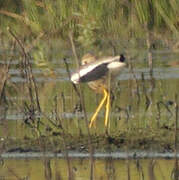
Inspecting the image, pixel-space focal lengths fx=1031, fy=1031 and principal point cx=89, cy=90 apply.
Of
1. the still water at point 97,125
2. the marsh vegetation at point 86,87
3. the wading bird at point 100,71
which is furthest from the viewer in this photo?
the wading bird at point 100,71

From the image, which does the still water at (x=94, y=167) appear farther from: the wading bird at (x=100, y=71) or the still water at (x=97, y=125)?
the wading bird at (x=100, y=71)

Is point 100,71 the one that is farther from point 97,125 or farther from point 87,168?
point 87,168

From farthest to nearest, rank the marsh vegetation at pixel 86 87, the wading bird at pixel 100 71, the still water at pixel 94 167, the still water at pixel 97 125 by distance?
the wading bird at pixel 100 71 < the marsh vegetation at pixel 86 87 < the still water at pixel 97 125 < the still water at pixel 94 167

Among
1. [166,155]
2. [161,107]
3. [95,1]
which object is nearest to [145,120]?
[161,107]

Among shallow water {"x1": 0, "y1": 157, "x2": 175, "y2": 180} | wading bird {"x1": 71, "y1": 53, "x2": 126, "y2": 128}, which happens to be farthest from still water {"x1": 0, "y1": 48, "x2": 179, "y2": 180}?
wading bird {"x1": 71, "y1": 53, "x2": 126, "y2": 128}

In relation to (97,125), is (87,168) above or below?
below

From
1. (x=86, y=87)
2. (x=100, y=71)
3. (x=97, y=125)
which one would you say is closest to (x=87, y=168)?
(x=97, y=125)

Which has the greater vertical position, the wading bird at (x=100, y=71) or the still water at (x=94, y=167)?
the wading bird at (x=100, y=71)

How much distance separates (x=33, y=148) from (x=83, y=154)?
0.43m

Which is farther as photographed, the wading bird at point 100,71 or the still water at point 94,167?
the wading bird at point 100,71

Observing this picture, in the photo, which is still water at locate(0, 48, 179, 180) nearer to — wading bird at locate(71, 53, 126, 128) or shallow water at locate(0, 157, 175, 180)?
shallow water at locate(0, 157, 175, 180)

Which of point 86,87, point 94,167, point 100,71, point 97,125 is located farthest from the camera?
point 86,87

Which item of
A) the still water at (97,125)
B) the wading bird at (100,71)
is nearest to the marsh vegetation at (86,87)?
the still water at (97,125)

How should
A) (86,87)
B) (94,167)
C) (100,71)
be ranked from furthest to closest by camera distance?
(86,87) < (100,71) < (94,167)
